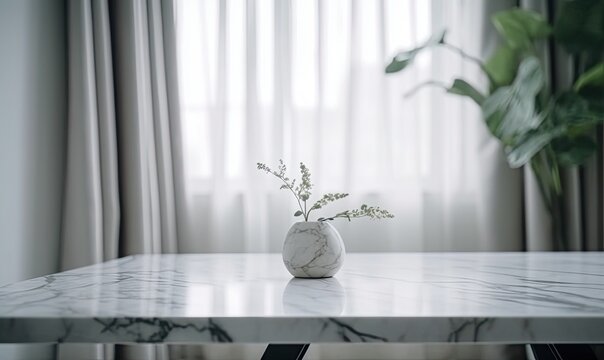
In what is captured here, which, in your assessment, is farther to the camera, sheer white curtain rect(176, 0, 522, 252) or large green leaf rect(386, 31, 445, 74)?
sheer white curtain rect(176, 0, 522, 252)

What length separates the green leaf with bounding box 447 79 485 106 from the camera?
2.30 metres

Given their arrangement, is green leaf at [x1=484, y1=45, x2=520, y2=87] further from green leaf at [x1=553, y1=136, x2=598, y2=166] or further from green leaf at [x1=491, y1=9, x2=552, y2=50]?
green leaf at [x1=553, y1=136, x2=598, y2=166]

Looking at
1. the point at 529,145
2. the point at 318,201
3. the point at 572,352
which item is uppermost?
the point at 529,145

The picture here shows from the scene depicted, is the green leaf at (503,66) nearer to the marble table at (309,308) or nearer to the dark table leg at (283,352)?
the marble table at (309,308)

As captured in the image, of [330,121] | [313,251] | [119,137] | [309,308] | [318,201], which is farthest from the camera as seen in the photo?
[330,121]

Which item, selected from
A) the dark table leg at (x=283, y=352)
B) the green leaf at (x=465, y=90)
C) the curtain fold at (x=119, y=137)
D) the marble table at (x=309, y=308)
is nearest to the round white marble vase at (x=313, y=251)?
the marble table at (x=309, y=308)

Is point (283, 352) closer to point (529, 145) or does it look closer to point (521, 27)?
point (529, 145)

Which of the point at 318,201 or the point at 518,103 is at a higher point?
the point at 518,103

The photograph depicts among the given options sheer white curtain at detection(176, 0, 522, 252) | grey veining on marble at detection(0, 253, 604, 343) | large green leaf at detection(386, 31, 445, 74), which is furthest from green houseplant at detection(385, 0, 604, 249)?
grey veining on marble at detection(0, 253, 604, 343)

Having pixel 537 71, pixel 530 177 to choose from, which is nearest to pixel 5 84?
pixel 537 71

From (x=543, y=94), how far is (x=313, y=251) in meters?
1.65

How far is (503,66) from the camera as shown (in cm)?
238

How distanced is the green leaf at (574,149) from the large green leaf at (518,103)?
18 centimetres

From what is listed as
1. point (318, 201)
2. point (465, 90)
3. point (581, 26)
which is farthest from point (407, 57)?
point (318, 201)
